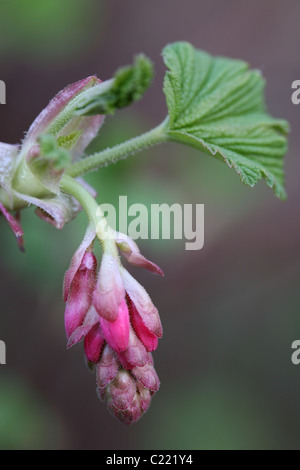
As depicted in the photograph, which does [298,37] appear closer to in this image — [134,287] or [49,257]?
[49,257]

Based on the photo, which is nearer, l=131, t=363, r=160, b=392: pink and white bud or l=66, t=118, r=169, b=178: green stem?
l=131, t=363, r=160, b=392: pink and white bud

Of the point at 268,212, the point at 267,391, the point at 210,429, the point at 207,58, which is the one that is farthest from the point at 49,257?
the point at 268,212

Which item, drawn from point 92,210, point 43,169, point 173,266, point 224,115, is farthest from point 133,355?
point 173,266

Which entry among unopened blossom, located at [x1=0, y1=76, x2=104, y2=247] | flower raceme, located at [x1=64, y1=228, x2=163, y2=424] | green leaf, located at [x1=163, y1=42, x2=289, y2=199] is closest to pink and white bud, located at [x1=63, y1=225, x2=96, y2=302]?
flower raceme, located at [x1=64, y1=228, x2=163, y2=424]

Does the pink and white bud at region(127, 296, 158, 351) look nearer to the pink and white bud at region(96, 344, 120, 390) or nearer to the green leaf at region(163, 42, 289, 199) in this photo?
the pink and white bud at region(96, 344, 120, 390)

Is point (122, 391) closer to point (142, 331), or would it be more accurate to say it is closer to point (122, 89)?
point (142, 331)
